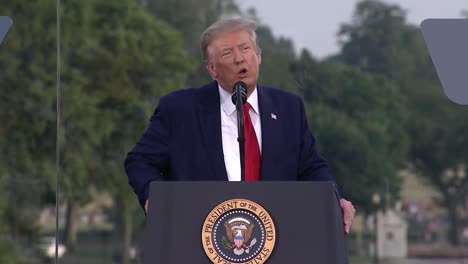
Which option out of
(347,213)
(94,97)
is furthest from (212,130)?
(94,97)

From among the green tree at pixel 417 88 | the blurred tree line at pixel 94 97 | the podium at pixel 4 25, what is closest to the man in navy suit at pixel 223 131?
the podium at pixel 4 25

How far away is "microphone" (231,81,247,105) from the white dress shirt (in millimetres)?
125

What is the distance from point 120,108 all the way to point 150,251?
35.0 meters

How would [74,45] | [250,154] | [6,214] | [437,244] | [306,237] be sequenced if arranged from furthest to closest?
1. [437,244]
2. [74,45]
3. [6,214]
4. [250,154]
5. [306,237]

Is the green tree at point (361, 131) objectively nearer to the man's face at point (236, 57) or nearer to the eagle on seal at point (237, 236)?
the man's face at point (236, 57)

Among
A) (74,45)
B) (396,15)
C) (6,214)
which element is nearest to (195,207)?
(6,214)

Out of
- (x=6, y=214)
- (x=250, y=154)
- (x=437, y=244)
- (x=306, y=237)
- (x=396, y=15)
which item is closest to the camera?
(x=306, y=237)

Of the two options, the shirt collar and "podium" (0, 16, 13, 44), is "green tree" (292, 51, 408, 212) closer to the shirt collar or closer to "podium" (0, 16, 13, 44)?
"podium" (0, 16, 13, 44)

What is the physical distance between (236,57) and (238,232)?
76cm

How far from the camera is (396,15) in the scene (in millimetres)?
65750

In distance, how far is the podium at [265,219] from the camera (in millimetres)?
3725

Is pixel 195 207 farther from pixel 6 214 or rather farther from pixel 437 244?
pixel 437 244

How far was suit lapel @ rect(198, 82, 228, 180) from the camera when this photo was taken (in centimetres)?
431

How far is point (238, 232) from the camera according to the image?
3.72m
